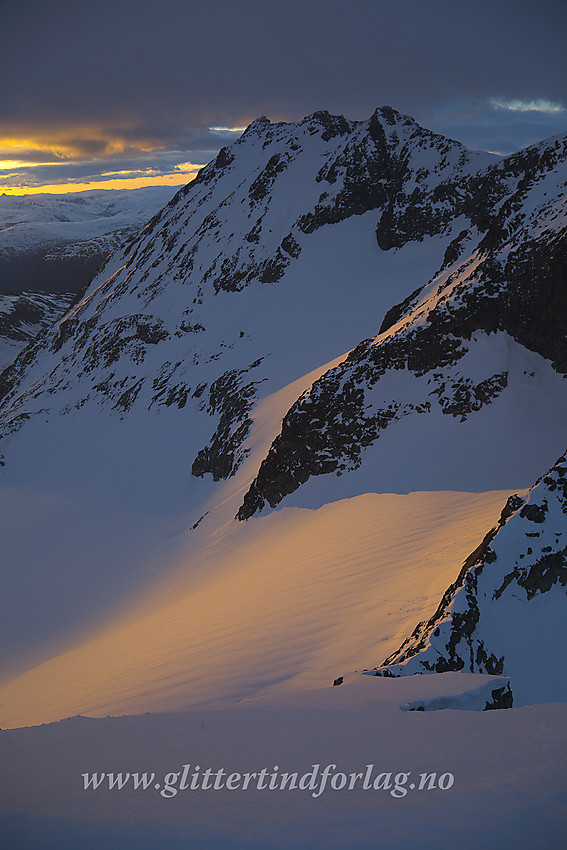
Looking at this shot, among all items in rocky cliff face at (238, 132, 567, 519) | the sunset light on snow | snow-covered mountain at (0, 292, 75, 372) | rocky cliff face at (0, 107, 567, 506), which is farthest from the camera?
snow-covered mountain at (0, 292, 75, 372)

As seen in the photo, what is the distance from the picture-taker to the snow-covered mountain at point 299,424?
1140cm

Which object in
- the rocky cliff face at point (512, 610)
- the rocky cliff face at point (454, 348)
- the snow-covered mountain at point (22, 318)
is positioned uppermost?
the snow-covered mountain at point (22, 318)

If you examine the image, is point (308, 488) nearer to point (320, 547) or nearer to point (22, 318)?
point (320, 547)

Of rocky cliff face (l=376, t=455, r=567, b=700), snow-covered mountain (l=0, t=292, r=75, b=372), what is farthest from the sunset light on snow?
snow-covered mountain (l=0, t=292, r=75, b=372)

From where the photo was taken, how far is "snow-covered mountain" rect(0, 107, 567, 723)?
11.4 metres

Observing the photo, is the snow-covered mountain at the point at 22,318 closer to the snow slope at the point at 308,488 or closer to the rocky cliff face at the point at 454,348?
the snow slope at the point at 308,488

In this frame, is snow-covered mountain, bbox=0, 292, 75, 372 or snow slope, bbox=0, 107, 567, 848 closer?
snow slope, bbox=0, 107, 567, 848

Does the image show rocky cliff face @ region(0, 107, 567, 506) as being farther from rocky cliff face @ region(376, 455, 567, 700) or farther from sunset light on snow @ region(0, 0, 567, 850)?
rocky cliff face @ region(376, 455, 567, 700)

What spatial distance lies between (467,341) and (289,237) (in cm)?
3477

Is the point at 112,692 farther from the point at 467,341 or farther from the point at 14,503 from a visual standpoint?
the point at 14,503

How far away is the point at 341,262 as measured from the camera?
149 ft

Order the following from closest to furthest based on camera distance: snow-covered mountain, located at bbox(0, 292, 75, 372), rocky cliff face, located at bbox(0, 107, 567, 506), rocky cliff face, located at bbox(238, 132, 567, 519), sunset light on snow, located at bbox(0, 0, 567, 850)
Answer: sunset light on snow, located at bbox(0, 0, 567, 850) → rocky cliff face, located at bbox(238, 132, 567, 519) → rocky cliff face, located at bbox(0, 107, 567, 506) → snow-covered mountain, located at bbox(0, 292, 75, 372)

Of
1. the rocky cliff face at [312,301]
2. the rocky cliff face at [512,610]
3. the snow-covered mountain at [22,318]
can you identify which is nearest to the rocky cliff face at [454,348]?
the rocky cliff face at [312,301]

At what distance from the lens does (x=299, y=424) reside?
19.7 metres
